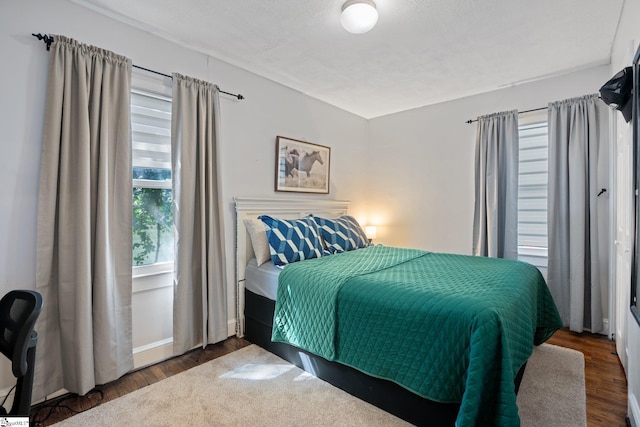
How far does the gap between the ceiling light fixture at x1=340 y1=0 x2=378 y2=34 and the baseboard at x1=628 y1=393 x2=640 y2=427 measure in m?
2.51

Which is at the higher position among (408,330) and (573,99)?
(573,99)

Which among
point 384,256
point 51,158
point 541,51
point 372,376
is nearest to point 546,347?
point 384,256

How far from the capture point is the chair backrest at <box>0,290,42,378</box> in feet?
3.24

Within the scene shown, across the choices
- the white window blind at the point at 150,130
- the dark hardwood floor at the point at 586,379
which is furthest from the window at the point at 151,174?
the dark hardwood floor at the point at 586,379

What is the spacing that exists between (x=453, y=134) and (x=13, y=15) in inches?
155

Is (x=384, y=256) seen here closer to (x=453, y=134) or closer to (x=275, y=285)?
(x=275, y=285)

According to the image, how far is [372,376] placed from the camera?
5.91 feet

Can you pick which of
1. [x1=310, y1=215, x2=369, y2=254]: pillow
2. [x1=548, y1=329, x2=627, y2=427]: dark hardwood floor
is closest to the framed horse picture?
[x1=310, y1=215, x2=369, y2=254]: pillow

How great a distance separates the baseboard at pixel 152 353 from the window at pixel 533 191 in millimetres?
3540

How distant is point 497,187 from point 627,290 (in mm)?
1476

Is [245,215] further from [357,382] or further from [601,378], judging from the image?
[601,378]

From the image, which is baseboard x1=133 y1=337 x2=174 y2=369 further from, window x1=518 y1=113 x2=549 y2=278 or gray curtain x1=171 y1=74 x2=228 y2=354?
window x1=518 y1=113 x2=549 y2=278

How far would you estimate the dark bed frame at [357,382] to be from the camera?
5.22ft

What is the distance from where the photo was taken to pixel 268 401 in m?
1.88
